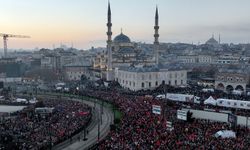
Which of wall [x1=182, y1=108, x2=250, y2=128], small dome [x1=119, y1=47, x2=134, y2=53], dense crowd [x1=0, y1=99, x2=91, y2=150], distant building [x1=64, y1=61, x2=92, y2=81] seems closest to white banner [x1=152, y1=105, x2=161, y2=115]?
wall [x1=182, y1=108, x2=250, y2=128]

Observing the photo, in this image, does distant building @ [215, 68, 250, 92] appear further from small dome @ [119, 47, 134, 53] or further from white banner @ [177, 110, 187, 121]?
white banner @ [177, 110, 187, 121]

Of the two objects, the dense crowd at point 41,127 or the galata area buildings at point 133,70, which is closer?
the dense crowd at point 41,127

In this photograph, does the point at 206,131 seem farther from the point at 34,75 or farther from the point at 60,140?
the point at 34,75

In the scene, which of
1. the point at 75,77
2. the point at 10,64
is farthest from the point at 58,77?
the point at 10,64

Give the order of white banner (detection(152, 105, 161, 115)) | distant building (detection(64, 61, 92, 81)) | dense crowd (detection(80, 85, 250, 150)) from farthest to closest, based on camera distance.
→ distant building (detection(64, 61, 92, 81)) < white banner (detection(152, 105, 161, 115)) < dense crowd (detection(80, 85, 250, 150))

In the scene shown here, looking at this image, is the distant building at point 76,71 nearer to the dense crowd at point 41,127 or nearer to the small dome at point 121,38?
the small dome at point 121,38

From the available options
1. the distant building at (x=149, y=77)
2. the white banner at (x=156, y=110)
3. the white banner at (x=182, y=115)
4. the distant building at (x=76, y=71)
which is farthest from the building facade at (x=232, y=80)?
the distant building at (x=76, y=71)
